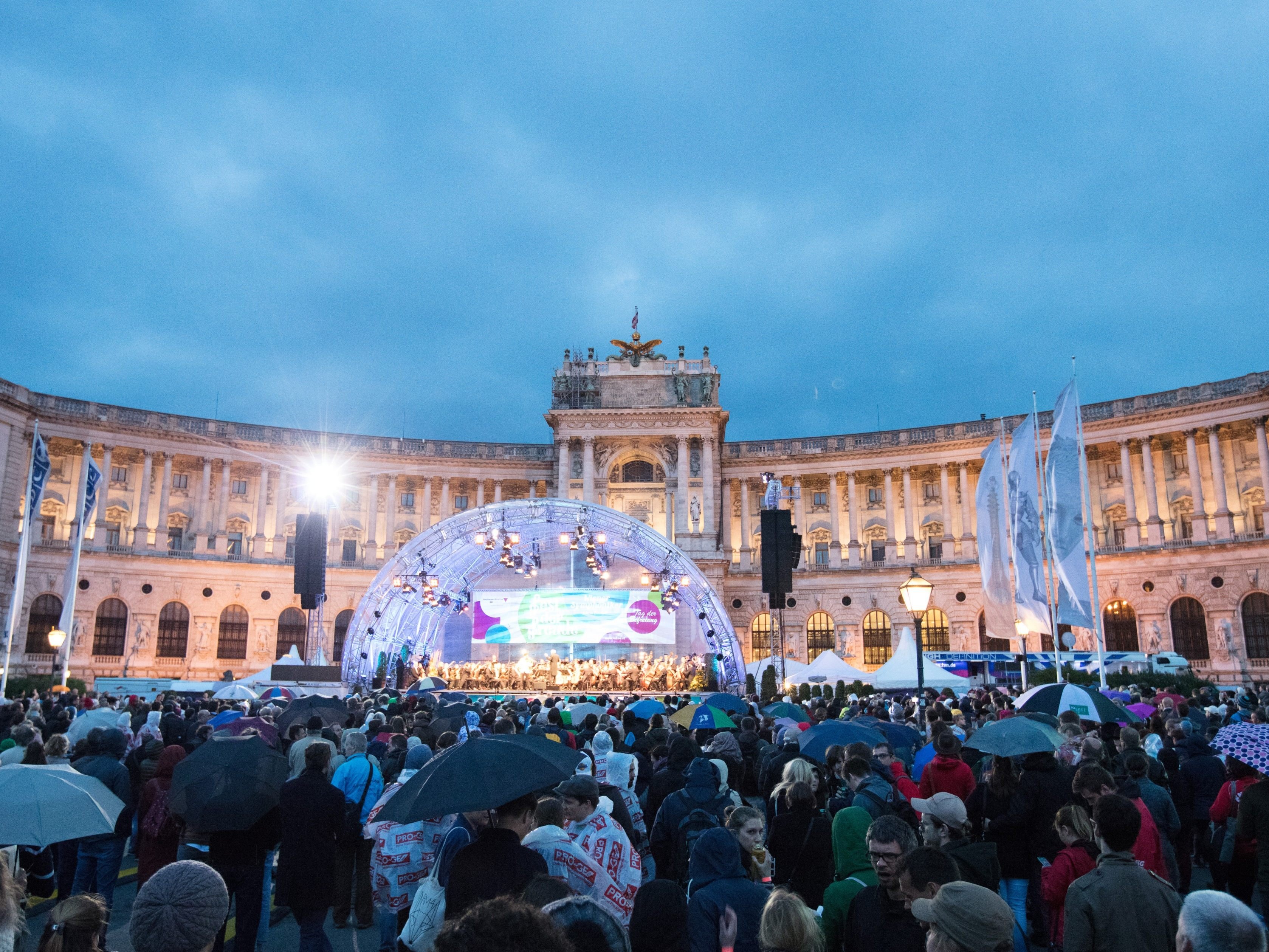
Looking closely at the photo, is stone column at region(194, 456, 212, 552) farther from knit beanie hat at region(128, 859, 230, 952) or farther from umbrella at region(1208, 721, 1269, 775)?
knit beanie hat at region(128, 859, 230, 952)

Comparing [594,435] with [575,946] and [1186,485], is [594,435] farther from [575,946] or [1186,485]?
[575,946]

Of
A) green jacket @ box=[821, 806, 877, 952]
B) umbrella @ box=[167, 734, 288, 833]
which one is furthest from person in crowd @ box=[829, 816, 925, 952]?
umbrella @ box=[167, 734, 288, 833]

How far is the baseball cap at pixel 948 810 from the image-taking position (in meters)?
6.46

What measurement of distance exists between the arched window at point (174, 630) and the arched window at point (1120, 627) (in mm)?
50928

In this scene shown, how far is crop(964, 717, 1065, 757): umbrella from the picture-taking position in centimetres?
847

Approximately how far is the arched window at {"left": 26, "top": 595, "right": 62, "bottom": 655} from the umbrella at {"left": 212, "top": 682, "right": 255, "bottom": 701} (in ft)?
106

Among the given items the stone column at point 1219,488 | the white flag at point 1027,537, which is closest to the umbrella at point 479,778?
the white flag at point 1027,537

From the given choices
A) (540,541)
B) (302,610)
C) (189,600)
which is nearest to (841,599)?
(540,541)

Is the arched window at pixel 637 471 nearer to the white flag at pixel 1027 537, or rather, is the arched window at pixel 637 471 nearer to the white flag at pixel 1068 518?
the white flag at pixel 1027 537

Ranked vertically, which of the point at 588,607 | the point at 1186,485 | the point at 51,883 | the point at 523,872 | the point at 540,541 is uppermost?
the point at 1186,485

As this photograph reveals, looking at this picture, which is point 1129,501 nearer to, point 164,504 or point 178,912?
point 164,504

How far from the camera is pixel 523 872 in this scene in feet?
17.0

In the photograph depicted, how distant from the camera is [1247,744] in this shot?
296 inches

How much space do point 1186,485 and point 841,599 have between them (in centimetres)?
2009
